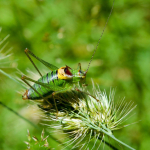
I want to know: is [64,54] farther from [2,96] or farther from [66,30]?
[2,96]

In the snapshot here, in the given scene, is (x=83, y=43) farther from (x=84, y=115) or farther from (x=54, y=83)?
(x=84, y=115)

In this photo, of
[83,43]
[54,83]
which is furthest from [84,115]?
[83,43]

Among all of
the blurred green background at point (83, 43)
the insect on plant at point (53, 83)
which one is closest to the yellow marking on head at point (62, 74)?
the insect on plant at point (53, 83)

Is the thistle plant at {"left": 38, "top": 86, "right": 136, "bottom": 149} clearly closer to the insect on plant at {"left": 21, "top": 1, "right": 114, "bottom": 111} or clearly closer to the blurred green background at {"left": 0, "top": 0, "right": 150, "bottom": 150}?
the insect on plant at {"left": 21, "top": 1, "right": 114, "bottom": 111}

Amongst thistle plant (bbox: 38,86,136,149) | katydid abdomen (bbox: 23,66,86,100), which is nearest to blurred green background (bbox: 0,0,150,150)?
katydid abdomen (bbox: 23,66,86,100)

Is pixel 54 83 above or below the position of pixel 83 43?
below

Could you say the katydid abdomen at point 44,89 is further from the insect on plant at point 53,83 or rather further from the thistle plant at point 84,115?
the thistle plant at point 84,115

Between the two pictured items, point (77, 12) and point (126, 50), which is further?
point (77, 12)

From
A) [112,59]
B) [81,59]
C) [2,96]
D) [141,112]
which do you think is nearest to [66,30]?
[81,59]
